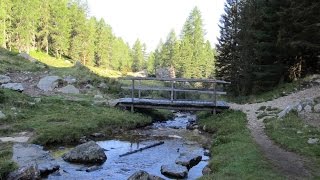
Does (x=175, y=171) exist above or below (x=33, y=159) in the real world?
below

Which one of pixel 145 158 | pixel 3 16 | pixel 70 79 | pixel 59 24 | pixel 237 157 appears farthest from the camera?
pixel 59 24

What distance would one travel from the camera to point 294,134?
63.6 feet

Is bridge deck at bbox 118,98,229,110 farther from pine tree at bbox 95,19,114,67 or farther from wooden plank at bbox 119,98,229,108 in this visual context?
pine tree at bbox 95,19,114,67

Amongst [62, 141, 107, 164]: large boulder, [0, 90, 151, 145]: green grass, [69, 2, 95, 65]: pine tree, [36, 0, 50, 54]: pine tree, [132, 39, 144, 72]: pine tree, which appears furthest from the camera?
[132, 39, 144, 72]: pine tree

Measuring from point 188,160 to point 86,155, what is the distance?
489 centimetres

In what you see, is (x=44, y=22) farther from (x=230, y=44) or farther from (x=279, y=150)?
(x=279, y=150)

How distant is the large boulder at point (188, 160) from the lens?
16717 millimetres

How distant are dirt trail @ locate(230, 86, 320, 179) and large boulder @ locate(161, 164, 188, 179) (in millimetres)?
3751

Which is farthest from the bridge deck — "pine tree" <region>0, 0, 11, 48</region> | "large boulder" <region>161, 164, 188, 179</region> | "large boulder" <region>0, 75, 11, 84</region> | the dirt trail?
"pine tree" <region>0, 0, 11, 48</region>

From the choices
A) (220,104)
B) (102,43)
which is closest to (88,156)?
(220,104)

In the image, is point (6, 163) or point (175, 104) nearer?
point (6, 163)

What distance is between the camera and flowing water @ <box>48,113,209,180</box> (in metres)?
15.4

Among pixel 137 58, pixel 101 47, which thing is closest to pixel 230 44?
pixel 101 47

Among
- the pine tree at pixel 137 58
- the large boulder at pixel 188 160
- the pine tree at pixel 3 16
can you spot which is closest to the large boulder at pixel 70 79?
the large boulder at pixel 188 160
